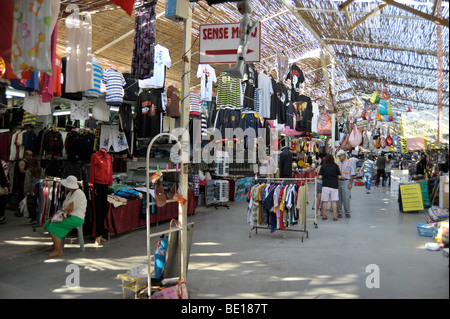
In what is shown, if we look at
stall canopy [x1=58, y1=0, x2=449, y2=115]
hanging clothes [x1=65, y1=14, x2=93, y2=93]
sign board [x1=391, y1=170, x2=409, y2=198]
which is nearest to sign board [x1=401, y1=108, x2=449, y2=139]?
stall canopy [x1=58, y1=0, x2=449, y2=115]

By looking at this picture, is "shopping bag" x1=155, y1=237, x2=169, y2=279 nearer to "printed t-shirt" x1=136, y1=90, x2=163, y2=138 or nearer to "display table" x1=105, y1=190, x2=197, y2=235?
"display table" x1=105, y1=190, x2=197, y2=235

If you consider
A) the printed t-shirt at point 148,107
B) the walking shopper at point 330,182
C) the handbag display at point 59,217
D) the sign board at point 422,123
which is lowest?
the handbag display at point 59,217

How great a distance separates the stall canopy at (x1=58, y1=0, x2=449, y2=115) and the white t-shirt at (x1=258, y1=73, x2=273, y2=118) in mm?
1752

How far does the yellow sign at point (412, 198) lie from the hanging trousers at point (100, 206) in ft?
23.8

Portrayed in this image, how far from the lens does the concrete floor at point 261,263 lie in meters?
3.53

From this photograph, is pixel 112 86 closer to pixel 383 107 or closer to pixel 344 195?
pixel 344 195

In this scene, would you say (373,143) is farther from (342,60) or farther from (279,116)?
(279,116)

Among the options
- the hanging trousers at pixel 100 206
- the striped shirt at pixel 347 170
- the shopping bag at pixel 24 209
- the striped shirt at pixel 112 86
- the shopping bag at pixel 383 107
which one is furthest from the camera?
the shopping bag at pixel 383 107

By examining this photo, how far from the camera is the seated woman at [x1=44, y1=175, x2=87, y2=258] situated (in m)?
4.99

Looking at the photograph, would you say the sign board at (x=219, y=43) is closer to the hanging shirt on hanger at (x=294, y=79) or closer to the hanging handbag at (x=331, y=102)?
the hanging shirt on hanger at (x=294, y=79)

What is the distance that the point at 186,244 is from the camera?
3.62 metres

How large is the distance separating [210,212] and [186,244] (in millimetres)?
5531

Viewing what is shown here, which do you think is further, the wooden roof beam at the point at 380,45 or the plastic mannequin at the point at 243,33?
the wooden roof beam at the point at 380,45

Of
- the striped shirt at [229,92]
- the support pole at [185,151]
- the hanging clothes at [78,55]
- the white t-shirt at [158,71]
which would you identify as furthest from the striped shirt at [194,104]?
the support pole at [185,151]
